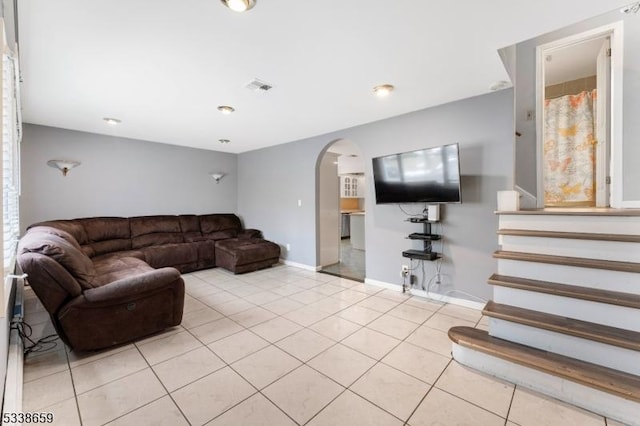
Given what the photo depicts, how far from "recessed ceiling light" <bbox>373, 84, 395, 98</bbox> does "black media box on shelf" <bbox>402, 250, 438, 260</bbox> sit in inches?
73.2

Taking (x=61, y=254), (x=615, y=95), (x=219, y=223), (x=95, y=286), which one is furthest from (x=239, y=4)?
(x=219, y=223)

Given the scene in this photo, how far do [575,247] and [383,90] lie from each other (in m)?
2.12

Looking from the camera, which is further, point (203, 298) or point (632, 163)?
point (203, 298)

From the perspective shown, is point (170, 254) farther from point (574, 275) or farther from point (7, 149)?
point (574, 275)

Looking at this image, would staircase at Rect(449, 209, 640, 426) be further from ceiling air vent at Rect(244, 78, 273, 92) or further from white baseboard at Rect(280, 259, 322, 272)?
white baseboard at Rect(280, 259, 322, 272)

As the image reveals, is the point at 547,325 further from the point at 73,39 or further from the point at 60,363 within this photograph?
the point at 73,39

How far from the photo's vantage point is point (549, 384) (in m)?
1.72

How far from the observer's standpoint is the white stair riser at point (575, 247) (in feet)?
6.02

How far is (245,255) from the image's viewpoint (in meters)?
4.57

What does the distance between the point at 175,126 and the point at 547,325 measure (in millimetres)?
4853

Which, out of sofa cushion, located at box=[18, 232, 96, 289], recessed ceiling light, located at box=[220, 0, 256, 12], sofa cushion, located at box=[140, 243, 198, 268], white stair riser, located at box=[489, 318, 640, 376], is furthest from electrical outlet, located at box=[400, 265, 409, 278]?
sofa cushion, located at box=[140, 243, 198, 268]

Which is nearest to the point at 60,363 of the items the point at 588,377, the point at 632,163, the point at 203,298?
the point at 203,298

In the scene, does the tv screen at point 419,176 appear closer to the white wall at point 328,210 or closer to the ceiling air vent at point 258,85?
the white wall at point 328,210

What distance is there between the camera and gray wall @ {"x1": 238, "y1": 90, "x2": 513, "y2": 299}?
2.93 m
